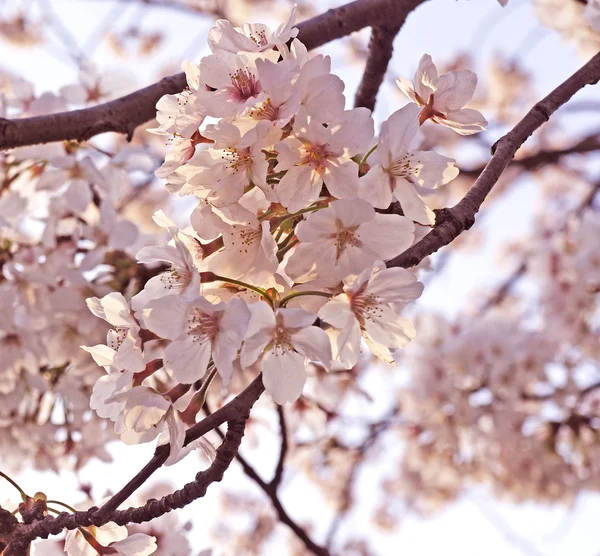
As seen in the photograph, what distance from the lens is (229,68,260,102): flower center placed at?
86 cm

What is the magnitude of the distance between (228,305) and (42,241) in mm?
1261

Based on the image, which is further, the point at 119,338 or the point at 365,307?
the point at 119,338

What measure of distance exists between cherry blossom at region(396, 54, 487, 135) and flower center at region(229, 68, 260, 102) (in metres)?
0.26

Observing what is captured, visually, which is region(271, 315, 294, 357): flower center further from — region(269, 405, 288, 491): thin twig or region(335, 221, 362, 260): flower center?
region(269, 405, 288, 491): thin twig

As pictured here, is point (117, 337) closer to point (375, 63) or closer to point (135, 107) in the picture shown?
point (135, 107)

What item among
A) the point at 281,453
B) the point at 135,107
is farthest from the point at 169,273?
the point at 281,453

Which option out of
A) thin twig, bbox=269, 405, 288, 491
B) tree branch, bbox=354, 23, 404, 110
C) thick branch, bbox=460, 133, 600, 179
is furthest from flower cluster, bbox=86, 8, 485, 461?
thick branch, bbox=460, 133, 600, 179

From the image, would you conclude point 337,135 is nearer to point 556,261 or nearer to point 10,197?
point 10,197

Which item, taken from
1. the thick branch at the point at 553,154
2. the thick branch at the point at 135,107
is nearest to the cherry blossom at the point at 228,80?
the thick branch at the point at 135,107

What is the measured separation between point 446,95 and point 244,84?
308 mm

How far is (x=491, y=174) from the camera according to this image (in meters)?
1.01

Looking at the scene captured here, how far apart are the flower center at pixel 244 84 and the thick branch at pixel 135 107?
1.60 ft

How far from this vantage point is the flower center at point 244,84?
2.82 feet

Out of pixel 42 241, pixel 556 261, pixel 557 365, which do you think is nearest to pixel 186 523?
pixel 42 241
